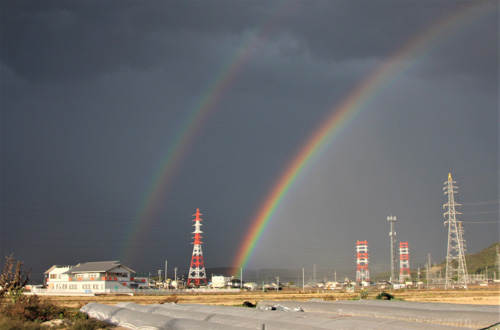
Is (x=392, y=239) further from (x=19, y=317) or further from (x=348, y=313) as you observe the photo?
(x=19, y=317)

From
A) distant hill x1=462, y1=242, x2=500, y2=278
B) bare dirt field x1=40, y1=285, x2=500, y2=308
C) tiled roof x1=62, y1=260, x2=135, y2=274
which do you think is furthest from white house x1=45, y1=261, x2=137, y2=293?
distant hill x1=462, y1=242, x2=500, y2=278

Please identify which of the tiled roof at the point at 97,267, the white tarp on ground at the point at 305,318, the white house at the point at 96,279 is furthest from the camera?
the tiled roof at the point at 97,267

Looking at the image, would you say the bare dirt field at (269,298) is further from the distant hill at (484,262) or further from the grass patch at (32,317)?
the distant hill at (484,262)

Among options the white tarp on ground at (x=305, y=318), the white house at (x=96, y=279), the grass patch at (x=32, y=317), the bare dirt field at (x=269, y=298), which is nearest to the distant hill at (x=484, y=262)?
the bare dirt field at (x=269, y=298)

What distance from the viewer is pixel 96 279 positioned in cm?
9200

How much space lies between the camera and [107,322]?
2492cm

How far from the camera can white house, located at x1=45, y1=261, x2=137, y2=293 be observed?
91375 millimetres

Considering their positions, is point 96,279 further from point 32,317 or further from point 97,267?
point 32,317

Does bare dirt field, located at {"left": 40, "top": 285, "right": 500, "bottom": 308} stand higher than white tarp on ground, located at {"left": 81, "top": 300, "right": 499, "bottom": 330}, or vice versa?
white tarp on ground, located at {"left": 81, "top": 300, "right": 499, "bottom": 330}

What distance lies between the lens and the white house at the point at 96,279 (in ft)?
300

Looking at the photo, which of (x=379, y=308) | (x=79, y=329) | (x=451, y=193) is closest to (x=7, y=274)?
(x=79, y=329)

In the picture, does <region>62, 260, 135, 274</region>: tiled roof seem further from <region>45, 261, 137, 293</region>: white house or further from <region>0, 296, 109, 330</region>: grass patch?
<region>0, 296, 109, 330</region>: grass patch

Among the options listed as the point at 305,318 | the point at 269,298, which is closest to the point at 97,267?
the point at 269,298

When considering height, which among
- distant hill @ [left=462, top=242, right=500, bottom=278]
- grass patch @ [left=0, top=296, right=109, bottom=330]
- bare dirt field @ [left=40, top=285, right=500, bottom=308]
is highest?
grass patch @ [left=0, top=296, right=109, bottom=330]
